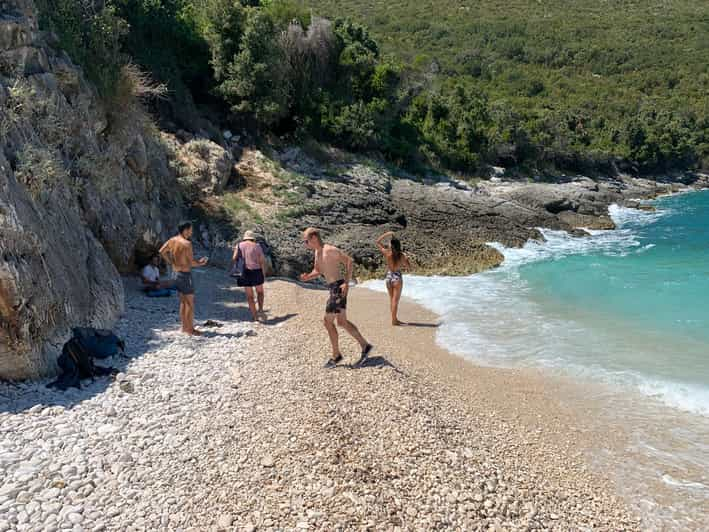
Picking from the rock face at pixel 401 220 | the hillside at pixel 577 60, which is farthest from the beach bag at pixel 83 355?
the hillside at pixel 577 60

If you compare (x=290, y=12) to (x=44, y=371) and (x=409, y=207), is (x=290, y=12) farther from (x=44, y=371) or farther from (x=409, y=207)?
(x=44, y=371)

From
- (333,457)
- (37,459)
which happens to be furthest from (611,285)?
(37,459)

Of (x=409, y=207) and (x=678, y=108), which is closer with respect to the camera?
(x=409, y=207)

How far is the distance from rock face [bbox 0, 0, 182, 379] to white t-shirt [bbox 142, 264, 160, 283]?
18.6 inches

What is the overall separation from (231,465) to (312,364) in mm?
2572

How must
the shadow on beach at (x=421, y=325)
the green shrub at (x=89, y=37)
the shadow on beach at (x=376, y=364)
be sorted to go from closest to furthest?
the shadow on beach at (x=376, y=364) < the shadow on beach at (x=421, y=325) < the green shrub at (x=89, y=37)

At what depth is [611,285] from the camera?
14430 millimetres

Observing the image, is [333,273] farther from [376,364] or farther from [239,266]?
[239,266]

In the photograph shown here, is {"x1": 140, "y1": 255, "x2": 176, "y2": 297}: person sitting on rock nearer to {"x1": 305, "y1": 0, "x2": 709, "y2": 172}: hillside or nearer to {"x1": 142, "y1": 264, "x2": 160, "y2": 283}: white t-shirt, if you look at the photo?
{"x1": 142, "y1": 264, "x2": 160, "y2": 283}: white t-shirt

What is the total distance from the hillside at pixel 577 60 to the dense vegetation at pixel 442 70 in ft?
0.69

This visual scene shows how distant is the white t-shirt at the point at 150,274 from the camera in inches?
398

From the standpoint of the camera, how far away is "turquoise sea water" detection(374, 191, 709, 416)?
841 cm

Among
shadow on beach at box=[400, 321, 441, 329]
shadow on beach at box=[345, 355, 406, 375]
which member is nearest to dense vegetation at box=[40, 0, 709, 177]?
shadow on beach at box=[400, 321, 441, 329]

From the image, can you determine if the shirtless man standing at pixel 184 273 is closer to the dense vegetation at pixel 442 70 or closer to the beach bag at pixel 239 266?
the beach bag at pixel 239 266
